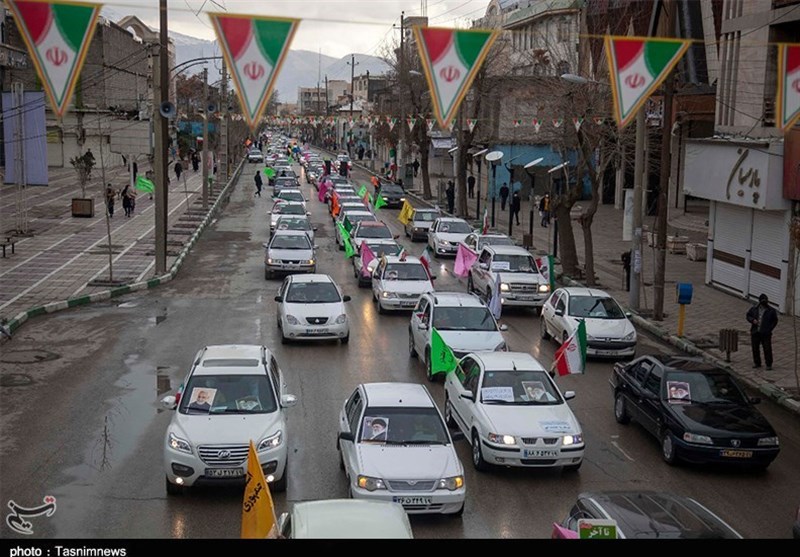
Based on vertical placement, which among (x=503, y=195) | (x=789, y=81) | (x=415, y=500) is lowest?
(x=415, y=500)

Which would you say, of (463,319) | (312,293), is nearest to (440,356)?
(463,319)

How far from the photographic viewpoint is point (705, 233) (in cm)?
4547

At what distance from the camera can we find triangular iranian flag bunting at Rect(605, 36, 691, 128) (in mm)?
15281

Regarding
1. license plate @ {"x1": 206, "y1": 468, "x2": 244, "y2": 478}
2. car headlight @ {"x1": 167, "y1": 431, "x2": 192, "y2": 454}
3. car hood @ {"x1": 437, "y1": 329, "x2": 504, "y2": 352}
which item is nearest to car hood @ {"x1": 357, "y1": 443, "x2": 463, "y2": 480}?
license plate @ {"x1": 206, "y1": 468, "x2": 244, "y2": 478}

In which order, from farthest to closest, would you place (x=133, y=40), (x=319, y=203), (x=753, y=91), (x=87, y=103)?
(x=133, y=40), (x=87, y=103), (x=319, y=203), (x=753, y=91)

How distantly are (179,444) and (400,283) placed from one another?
14993mm

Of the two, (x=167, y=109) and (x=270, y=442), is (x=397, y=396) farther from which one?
(x=167, y=109)

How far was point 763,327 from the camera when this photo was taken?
21.3m

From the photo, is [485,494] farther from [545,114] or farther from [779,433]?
[545,114]

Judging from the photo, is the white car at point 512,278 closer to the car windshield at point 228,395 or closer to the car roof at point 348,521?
the car windshield at point 228,395

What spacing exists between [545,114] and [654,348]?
749 inches

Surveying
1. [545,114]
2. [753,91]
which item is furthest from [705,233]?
[753,91]

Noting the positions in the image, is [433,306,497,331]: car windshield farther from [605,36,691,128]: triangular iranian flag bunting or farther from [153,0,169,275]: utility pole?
[153,0,169,275]: utility pole

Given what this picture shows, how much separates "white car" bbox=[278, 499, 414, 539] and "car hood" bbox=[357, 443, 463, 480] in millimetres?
2832
